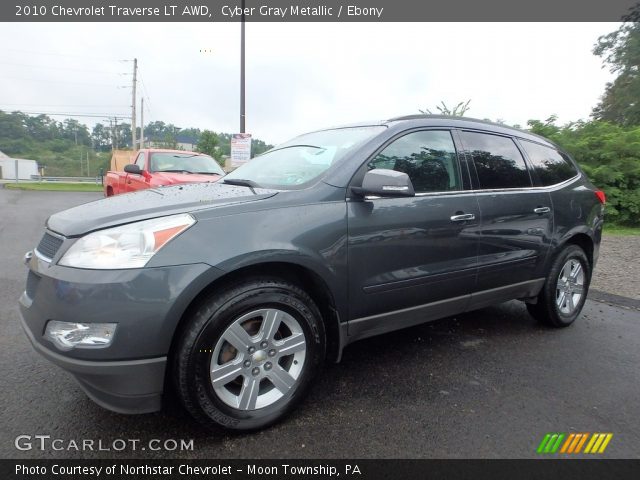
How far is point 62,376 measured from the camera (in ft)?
8.70

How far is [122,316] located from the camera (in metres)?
1.80

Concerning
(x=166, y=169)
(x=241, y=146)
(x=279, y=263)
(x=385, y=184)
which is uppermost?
(x=241, y=146)

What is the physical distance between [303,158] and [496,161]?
158 centimetres

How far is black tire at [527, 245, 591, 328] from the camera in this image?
3.64 meters

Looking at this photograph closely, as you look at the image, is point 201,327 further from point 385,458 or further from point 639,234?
point 639,234

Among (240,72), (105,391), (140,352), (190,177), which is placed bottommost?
(105,391)

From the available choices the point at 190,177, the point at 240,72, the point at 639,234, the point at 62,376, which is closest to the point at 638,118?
the point at 639,234

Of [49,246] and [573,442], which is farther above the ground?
[49,246]

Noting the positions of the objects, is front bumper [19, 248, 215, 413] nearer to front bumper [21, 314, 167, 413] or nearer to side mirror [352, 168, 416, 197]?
front bumper [21, 314, 167, 413]

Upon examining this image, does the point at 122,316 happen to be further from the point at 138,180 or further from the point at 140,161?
the point at 140,161

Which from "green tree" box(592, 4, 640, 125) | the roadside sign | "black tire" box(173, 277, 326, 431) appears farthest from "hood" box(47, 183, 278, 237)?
"green tree" box(592, 4, 640, 125)

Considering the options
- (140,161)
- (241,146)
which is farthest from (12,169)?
(140,161)

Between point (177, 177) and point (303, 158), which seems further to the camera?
point (177, 177)

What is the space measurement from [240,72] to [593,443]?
1198cm
